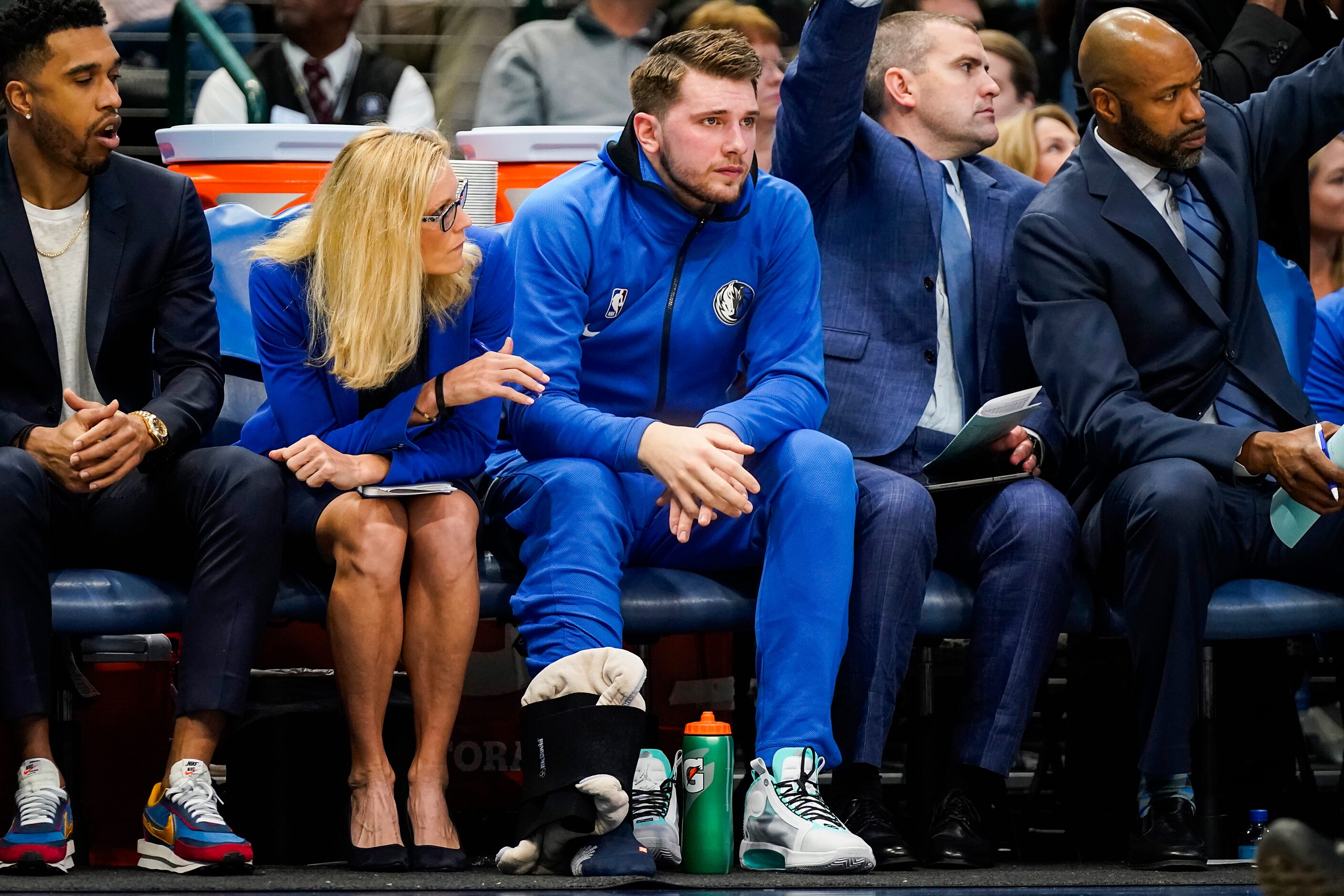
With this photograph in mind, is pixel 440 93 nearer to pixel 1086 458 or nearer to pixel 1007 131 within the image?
pixel 1007 131

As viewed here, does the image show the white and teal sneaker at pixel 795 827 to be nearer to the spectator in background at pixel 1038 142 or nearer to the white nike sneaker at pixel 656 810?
the white nike sneaker at pixel 656 810

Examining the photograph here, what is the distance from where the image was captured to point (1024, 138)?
478 cm

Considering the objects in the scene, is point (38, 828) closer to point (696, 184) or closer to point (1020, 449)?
point (696, 184)

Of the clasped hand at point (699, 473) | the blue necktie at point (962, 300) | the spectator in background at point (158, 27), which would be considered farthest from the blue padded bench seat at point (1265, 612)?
the spectator in background at point (158, 27)

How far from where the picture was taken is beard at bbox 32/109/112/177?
3135 mm

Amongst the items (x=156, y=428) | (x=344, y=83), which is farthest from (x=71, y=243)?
(x=344, y=83)

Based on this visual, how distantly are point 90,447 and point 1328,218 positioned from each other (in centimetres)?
301

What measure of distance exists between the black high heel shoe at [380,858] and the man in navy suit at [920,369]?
74 cm

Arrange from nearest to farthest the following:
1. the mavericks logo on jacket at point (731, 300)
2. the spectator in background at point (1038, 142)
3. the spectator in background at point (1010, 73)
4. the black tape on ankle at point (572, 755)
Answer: the black tape on ankle at point (572, 755)
the mavericks logo on jacket at point (731, 300)
the spectator in background at point (1038, 142)
the spectator in background at point (1010, 73)

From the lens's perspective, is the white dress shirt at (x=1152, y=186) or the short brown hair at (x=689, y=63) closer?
the short brown hair at (x=689, y=63)

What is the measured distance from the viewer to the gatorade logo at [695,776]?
9.16 feet

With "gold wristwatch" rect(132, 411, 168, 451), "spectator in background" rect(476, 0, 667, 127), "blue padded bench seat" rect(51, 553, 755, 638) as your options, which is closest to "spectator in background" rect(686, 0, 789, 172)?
"spectator in background" rect(476, 0, 667, 127)

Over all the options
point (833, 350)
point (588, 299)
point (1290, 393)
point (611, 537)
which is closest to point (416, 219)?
point (588, 299)

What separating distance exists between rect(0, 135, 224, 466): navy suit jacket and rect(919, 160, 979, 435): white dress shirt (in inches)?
54.3
